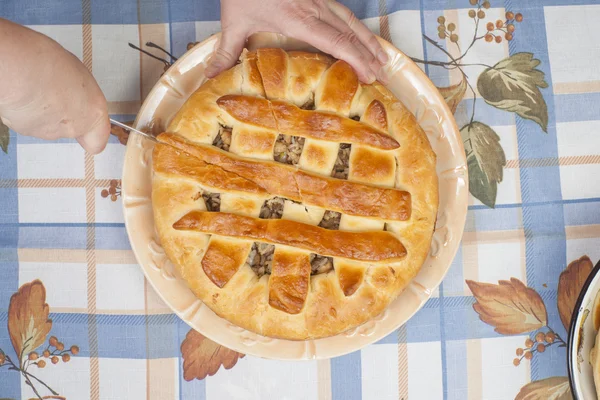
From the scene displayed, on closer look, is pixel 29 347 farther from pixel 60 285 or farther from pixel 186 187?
pixel 186 187

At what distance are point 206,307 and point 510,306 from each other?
78 centimetres

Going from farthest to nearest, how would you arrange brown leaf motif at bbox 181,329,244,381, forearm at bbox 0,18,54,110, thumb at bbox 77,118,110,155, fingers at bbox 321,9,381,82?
brown leaf motif at bbox 181,329,244,381 → fingers at bbox 321,9,381,82 → thumb at bbox 77,118,110,155 → forearm at bbox 0,18,54,110

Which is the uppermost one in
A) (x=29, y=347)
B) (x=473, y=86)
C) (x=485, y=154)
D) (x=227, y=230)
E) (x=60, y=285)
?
(x=473, y=86)

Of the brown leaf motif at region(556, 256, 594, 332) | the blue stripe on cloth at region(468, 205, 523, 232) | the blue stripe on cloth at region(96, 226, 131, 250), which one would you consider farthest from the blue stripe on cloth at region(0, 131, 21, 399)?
the brown leaf motif at region(556, 256, 594, 332)

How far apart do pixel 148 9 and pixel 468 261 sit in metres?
1.06

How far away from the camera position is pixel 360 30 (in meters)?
1.17

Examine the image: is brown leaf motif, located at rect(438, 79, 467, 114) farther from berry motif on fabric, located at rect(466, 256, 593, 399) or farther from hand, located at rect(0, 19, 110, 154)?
hand, located at rect(0, 19, 110, 154)

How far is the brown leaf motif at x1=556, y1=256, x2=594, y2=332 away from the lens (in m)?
1.30

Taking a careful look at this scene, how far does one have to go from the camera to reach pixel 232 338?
3.91 feet

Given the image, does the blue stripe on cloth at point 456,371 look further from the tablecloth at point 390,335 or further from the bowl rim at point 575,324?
the bowl rim at point 575,324

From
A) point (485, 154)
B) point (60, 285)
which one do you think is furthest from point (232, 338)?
point (485, 154)

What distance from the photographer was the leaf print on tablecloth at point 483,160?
1311mm

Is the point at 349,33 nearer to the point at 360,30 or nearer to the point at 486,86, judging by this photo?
the point at 360,30

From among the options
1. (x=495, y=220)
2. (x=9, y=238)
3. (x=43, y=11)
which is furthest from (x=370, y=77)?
(x=9, y=238)
